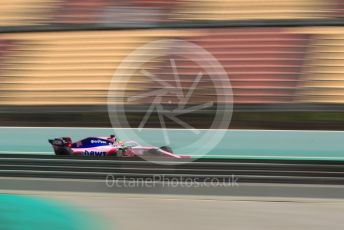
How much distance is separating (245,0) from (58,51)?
8.13 ft

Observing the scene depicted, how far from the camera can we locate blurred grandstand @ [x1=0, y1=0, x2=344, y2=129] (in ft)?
17.5

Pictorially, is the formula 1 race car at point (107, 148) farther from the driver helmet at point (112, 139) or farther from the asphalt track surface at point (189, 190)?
the asphalt track surface at point (189, 190)

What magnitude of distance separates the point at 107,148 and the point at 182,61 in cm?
197

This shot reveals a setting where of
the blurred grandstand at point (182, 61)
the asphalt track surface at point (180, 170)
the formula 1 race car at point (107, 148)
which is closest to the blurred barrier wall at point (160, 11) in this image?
the blurred grandstand at point (182, 61)

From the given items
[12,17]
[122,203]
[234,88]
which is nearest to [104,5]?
[12,17]

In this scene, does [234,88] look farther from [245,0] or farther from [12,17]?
[12,17]

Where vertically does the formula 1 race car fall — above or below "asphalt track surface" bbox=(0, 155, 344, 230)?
above

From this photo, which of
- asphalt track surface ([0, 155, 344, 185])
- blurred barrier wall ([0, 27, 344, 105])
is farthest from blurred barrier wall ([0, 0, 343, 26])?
asphalt track surface ([0, 155, 344, 185])

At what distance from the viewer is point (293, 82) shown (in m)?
5.51

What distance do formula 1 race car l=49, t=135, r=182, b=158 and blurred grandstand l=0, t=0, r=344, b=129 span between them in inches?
33.1

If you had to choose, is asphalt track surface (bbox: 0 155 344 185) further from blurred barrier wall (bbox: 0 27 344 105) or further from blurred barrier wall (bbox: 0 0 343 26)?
blurred barrier wall (bbox: 0 0 343 26)

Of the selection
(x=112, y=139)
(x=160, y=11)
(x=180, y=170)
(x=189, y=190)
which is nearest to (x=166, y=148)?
(x=112, y=139)

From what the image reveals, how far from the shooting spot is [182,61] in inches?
231

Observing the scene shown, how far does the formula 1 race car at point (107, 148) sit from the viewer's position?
4156 millimetres
